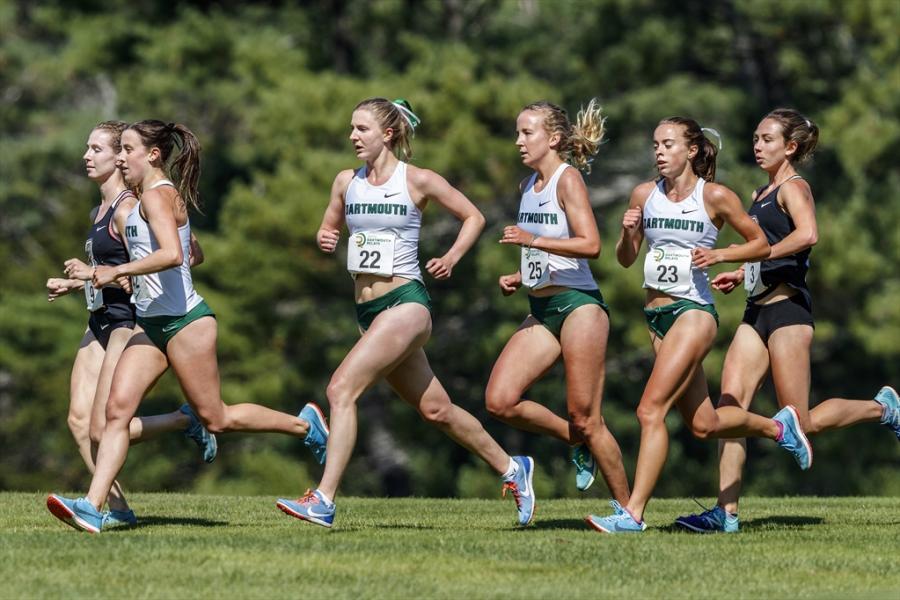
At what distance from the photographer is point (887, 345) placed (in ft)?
82.2

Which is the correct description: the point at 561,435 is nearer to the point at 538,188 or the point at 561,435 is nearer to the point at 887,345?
the point at 538,188

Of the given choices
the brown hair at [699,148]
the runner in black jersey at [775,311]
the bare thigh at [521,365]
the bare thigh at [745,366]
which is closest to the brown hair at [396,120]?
the bare thigh at [521,365]

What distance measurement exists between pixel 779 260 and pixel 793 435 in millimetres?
893

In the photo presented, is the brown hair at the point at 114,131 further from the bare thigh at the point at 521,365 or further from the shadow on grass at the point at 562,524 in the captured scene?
the shadow on grass at the point at 562,524

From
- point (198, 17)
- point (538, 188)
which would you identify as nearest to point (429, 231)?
point (198, 17)

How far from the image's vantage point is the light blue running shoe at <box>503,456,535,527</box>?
9.56m

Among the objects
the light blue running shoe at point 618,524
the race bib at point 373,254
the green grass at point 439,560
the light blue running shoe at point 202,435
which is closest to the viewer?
the green grass at point 439,560

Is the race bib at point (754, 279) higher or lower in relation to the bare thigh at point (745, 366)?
higher

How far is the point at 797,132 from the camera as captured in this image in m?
9.44

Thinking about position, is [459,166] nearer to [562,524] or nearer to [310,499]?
[562,524]

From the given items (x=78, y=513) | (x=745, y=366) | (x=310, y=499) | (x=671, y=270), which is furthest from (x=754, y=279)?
(x=78, y=513)

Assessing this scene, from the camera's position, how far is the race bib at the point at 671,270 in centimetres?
899

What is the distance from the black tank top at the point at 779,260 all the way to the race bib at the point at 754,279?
0.06 feet

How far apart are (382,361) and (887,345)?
1735 centimetres
